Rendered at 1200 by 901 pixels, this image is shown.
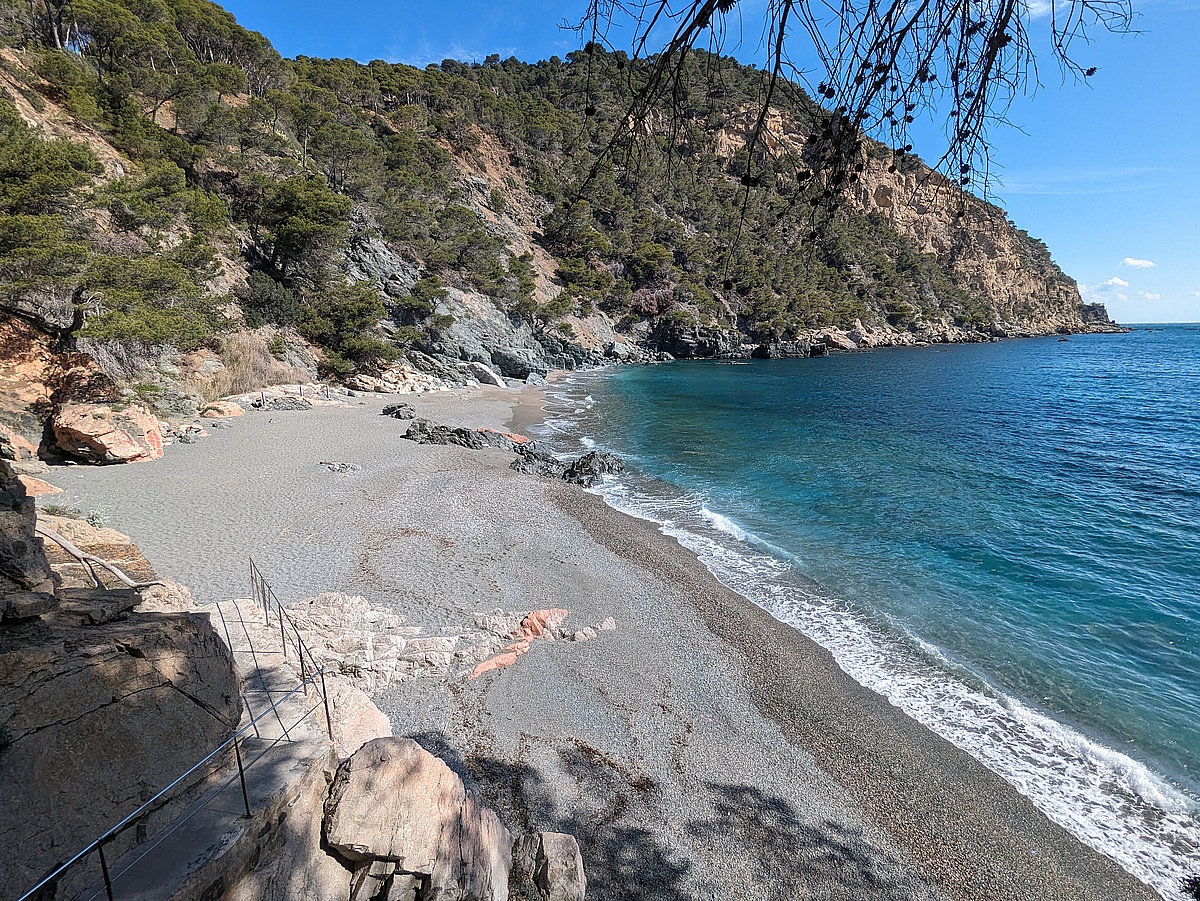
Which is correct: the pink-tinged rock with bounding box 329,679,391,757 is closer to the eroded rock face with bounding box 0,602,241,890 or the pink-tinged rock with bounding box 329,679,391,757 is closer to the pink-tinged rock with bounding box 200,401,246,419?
the eroded rock face with bounding box 0,602,241,890

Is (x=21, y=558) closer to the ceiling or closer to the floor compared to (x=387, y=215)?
closer to the floor

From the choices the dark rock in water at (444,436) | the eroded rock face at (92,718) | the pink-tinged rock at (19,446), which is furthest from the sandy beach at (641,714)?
the dark rock in water at (444,436)

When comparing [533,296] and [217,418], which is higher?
[533,296]

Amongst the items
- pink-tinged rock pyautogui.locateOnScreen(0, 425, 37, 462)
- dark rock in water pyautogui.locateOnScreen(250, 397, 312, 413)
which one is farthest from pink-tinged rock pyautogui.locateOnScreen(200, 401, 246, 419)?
pink-tinged rock pyautogui.locateOnScreen(0, 425, 37, 462)

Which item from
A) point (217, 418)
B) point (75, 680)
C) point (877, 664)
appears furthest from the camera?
point (217, 418)

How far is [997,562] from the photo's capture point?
11.5 metres

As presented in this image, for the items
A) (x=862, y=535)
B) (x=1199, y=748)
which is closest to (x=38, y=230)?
(x=862, y=535)

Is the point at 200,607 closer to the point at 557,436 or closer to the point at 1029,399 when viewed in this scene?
the point at 557,436

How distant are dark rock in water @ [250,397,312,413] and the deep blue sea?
36.9 ft

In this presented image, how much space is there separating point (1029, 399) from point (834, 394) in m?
11.7

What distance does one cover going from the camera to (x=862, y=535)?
13.0 meters

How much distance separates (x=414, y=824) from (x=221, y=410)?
2079 cm

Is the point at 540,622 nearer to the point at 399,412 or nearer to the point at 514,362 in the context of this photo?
the point at 399,412

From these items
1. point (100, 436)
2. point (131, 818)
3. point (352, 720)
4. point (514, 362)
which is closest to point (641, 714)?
point (352, 720)
